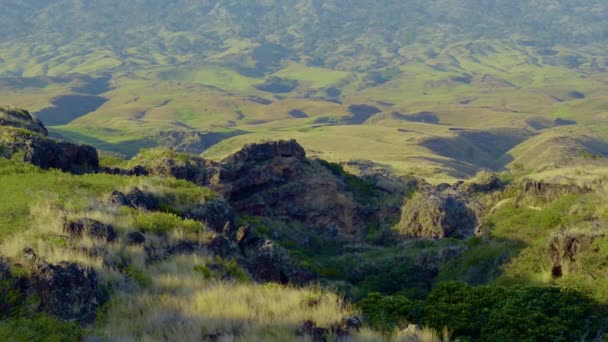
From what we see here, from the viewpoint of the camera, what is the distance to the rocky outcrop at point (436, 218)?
3606cm

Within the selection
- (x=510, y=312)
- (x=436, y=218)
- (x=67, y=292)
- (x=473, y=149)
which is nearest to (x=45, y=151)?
(x=67, y=292)


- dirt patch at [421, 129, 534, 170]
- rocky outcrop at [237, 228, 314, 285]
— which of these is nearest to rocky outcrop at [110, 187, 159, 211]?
rocky outcrop at [237, 228, 314, 285]

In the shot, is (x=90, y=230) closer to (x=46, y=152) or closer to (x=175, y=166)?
(x=46, y=152)

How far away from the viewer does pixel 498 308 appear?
1242 cm

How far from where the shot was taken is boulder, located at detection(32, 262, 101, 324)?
35.8ft

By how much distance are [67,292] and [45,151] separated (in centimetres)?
1832

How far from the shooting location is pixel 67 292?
36.6 feet

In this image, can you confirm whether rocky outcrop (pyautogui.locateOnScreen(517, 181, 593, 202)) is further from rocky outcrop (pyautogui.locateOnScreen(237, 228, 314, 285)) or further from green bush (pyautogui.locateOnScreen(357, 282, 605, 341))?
green bush (pyautogui.locateOnScreen(357, 282, 605, 341))

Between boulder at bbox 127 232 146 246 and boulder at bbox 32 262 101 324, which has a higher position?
boulder at bbox 32 262 101 324

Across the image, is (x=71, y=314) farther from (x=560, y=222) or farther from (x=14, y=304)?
(x=560, y=222)

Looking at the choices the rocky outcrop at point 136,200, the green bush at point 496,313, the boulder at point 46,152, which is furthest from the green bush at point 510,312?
the boulder at point 46,152

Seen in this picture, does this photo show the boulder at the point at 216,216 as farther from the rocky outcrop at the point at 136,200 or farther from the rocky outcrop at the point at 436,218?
the rocky outcrop at the point at 436,218

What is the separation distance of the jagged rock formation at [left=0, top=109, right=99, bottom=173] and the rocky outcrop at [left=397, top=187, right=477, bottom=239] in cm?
1843

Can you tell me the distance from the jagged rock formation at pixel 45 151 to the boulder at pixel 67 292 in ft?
54.2
